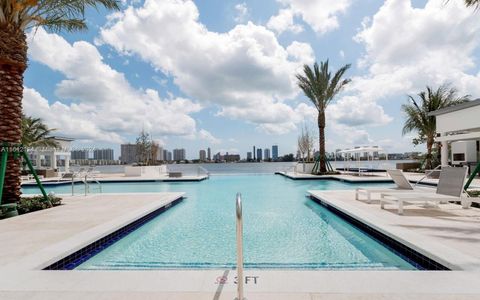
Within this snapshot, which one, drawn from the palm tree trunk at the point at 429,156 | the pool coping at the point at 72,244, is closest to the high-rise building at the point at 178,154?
the palm tree trunk at the point at 429,156

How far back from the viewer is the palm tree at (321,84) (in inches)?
877

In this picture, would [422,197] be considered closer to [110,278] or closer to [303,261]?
[303,261]

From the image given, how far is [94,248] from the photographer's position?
5309 millimetres

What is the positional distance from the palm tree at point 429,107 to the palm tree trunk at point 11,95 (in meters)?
27.4

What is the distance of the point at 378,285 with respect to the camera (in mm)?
3199

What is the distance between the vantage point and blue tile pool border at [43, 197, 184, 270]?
173 inches

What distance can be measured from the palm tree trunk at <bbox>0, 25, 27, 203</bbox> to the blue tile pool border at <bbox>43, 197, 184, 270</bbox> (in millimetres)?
3715

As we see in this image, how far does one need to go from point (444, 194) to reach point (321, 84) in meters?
15.7

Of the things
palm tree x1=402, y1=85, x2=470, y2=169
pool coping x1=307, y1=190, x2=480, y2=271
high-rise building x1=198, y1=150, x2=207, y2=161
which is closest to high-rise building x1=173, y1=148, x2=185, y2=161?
high-rise building x1=198, y1=150, x2=207, y2=161

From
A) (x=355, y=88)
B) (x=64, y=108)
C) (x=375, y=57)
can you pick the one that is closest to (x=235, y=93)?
(x=355, y=88)

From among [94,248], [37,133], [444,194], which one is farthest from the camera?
[37,133]

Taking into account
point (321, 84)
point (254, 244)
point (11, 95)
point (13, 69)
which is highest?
point (321, 84)

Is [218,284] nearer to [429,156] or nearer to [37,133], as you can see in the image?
[429,156]

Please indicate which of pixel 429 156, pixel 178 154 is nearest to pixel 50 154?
pixel 429 156
